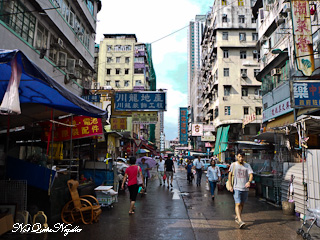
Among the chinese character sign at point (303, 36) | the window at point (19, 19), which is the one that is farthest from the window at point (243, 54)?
the window at point (19, 19)

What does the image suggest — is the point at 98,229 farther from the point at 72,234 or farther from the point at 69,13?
the point at 69,13

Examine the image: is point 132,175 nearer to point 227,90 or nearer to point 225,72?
point 227,90

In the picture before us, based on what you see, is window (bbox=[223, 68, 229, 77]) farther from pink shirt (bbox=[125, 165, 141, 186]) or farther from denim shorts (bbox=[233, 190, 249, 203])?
denim shorts (bbox=[233, 190, 249, 203])

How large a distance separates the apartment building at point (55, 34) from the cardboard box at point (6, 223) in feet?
21.6

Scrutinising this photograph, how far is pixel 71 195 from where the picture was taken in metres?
5.86

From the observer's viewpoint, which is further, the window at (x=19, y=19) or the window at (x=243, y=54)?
the window at (x=243, y=54)

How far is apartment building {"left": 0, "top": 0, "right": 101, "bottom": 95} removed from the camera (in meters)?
9.54

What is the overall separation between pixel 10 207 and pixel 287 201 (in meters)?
7.05

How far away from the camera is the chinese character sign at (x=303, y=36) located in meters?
10.9

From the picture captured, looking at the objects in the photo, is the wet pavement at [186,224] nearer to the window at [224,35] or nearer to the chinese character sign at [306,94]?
the chinese character sign at [306,94]

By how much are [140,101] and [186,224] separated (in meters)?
7.92

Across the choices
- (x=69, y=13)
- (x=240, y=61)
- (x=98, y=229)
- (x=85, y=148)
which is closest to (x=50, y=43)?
(x=69, y=13)

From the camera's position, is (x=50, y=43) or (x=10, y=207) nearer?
(x=10, y=207)

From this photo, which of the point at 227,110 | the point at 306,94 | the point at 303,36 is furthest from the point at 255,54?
the point at 306,94
